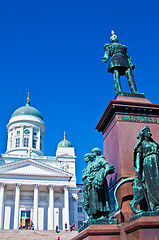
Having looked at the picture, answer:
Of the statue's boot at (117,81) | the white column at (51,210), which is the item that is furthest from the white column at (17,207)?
the statue's boot at (117,81)

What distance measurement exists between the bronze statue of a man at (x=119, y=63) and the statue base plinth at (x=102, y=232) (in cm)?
344

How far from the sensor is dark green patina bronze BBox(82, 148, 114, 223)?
5.18 metres

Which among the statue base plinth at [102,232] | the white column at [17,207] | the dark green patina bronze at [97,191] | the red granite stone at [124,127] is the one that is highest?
the white column at [17,207]

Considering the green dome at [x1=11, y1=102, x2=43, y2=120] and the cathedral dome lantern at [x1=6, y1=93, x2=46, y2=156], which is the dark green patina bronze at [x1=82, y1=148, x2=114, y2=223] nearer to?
the cathedral dome lantern at [x1=6, y1=93, x2=46, y2=156]

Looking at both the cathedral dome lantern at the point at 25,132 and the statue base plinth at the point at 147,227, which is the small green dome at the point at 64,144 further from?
the statue base plinth at the point at 147,227

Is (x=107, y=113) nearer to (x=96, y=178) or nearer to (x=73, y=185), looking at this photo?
(x=96, y=178)

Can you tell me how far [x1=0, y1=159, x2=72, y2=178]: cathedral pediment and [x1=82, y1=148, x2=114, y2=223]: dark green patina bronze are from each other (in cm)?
4513

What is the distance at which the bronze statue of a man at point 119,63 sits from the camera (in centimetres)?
741

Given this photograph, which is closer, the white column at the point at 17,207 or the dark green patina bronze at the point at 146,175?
the dark green patina bronze at the point at 146,175

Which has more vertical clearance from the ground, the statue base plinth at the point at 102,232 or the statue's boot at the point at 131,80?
the statue's boot at the point at 131,80

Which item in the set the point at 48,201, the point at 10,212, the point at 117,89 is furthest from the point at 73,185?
the point at 117,89

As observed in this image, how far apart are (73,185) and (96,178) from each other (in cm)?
5421

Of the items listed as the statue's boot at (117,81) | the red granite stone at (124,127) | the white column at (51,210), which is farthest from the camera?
the white column at (51,210)

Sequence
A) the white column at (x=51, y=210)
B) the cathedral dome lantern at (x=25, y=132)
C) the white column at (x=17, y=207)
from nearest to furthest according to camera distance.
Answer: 1. the white column at (x=17, y=207)
2. the white column at (x=51, y=210)
3. the cathedral dome lantern at (x=25, y=132)
